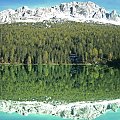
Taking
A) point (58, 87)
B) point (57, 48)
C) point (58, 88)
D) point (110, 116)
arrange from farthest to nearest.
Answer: point (57, 48)
point (58, 87)
point (58, 88)
point (110, 116)

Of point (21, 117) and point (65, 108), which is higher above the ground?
point (65, 108)

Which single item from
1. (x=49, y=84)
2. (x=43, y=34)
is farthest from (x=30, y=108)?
(x=43, y=34)

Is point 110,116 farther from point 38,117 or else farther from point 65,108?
point 65,108

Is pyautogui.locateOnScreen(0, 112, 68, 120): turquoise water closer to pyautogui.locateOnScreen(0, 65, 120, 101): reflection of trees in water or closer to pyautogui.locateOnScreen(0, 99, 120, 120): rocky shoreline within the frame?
pyautogui.locateOnScreen(0, 99, 120, 120): rocky shoreline

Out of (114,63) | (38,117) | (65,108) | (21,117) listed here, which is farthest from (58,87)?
(114,63)

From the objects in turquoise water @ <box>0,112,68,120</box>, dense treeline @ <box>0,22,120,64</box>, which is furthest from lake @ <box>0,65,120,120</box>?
dense treeline @ <box>0,22,120,64</box>

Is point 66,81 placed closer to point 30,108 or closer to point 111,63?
point 30,108

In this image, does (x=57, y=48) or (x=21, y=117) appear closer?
(x=21, y=117)

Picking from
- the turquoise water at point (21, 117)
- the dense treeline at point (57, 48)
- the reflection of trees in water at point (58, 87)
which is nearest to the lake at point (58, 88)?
the reflection of trees in water at point (58, 87)
